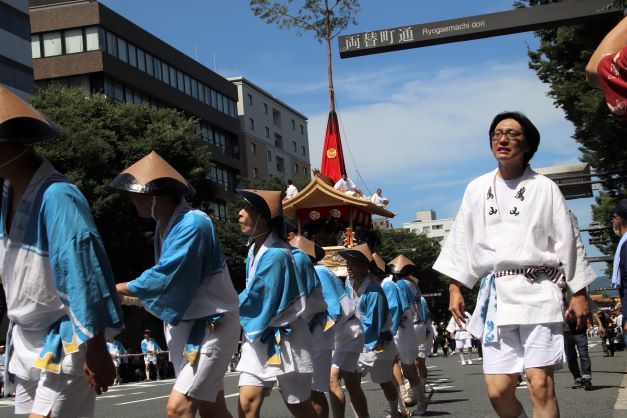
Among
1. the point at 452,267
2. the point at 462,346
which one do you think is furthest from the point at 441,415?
the point at 462,346

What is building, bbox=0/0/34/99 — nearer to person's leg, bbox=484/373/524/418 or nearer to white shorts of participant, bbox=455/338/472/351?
white shorts of participant, bbox=455/338/472/351

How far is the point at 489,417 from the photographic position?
32.8 feet

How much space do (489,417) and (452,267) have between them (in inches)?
174

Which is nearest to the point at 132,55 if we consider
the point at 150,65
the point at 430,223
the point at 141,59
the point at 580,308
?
the point at 141,59

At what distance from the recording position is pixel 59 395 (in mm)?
3932

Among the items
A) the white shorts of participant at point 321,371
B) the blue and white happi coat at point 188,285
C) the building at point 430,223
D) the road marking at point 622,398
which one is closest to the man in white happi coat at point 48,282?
the blue and white happi coat at point 188,285

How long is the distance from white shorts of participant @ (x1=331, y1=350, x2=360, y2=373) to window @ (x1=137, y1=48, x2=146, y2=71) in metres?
43.8

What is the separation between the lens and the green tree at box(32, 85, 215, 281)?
102 ft

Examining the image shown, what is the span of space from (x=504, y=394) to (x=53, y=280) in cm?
292

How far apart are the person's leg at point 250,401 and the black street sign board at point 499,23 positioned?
23.2ft

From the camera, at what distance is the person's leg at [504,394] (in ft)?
18.5

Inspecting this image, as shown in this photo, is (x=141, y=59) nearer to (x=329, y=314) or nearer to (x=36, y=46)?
(x=36, y=46)

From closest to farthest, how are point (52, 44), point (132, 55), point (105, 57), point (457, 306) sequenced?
point (457, 306) < point (105, 57) < point (52, 44) < point (132, 55)

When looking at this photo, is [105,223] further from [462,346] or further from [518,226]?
[518,226]
